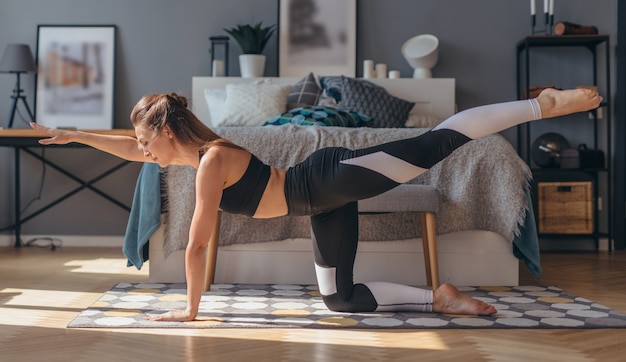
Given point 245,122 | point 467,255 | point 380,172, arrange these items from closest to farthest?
point 380,172 < point 467,255 < point 245,122

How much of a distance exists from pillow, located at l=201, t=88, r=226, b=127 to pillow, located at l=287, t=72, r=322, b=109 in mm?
437

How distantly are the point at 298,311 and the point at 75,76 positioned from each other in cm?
320

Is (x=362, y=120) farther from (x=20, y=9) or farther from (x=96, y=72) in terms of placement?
(x=20, y=9)

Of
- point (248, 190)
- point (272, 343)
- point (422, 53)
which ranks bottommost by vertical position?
point (272, 343)

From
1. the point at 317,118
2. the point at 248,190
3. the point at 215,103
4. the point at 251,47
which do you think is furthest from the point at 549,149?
the point at 248,190

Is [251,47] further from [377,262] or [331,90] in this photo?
[377,262]

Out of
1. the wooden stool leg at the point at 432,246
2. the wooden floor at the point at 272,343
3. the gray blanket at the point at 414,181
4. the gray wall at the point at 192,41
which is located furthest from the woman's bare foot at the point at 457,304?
the gray wall at the point at 192,41

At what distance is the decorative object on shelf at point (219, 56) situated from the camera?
203 inches

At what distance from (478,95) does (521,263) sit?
1466 mm

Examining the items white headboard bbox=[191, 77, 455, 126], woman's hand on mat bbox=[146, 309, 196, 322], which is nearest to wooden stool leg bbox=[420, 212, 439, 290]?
woman's hand on mat bbox=[146, 309, 196, 322]

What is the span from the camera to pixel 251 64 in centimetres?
515

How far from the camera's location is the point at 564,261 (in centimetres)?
452

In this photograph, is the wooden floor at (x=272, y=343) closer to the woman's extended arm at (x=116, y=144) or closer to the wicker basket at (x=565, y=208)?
the woman's extended arm at (x=116, y=144)

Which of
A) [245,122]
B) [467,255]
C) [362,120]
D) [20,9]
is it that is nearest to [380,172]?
[467,255]
